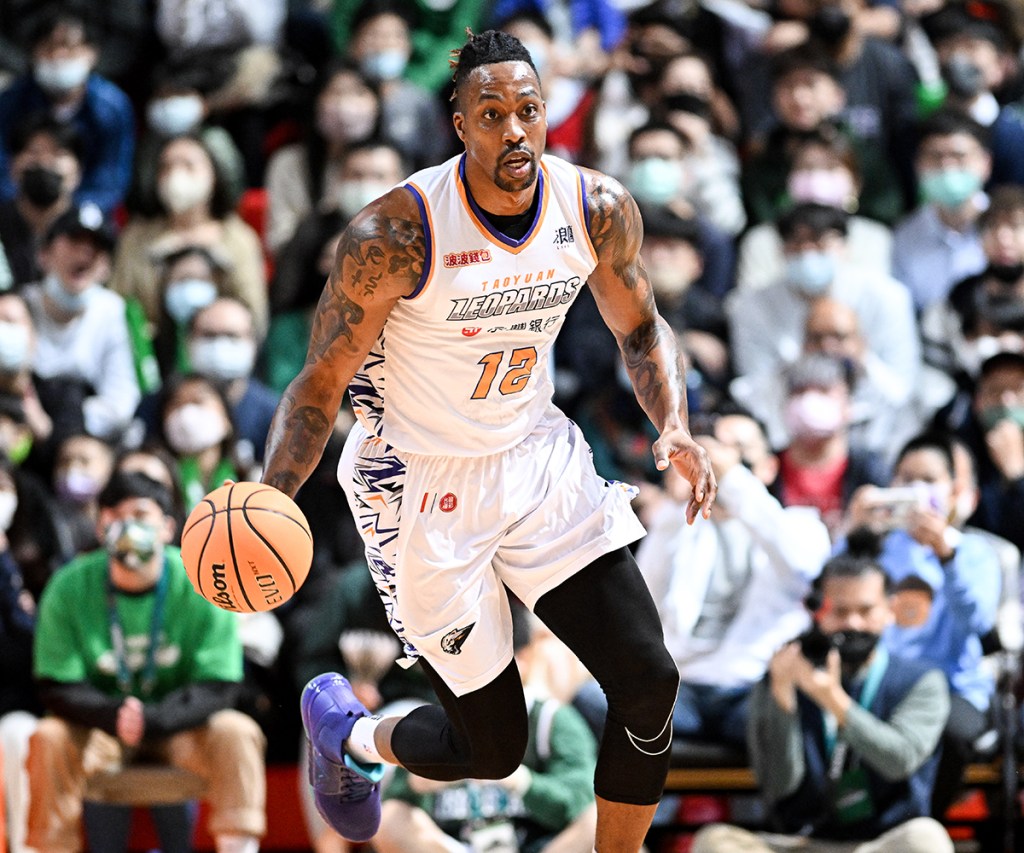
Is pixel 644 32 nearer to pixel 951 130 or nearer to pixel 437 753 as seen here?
pixel 951 130

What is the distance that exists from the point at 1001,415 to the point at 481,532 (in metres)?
4.16

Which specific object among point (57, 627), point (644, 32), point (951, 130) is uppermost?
point (644, 32)

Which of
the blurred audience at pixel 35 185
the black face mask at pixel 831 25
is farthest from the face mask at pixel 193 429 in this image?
the black face mask at pixel 831 25

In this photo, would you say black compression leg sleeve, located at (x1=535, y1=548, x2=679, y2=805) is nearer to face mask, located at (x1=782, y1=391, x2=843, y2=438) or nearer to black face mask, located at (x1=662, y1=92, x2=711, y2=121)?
face mask, located at (x1=782, y1=391, x2=843, y2=438)

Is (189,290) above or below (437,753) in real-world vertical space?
above

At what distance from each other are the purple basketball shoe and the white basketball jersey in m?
1.10

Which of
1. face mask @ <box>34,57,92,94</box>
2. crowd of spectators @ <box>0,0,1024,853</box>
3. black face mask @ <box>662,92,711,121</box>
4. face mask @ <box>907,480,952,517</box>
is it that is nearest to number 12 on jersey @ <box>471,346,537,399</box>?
crowd of spectators @ <box>0,0,1024,853</box>

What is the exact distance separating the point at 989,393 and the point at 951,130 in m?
2.14

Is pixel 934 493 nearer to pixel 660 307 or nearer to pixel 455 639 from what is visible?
pixel 660 307

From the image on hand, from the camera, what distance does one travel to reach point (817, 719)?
7418 mm

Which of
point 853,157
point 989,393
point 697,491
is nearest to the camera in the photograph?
point 697,491

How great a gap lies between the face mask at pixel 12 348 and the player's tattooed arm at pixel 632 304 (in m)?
4.57

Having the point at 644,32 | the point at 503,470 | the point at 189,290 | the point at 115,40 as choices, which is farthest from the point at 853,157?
the point at 503,470

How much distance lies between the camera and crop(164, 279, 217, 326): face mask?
980 cm
